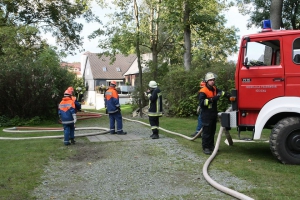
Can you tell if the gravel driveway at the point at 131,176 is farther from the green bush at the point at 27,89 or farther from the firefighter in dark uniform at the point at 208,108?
the green bush at the point at 27,89

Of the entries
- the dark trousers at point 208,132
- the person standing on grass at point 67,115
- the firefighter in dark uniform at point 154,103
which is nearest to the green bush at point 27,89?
the person standing on grass at point 67,115

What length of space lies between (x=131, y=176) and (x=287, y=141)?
309cm

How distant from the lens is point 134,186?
18.0ft

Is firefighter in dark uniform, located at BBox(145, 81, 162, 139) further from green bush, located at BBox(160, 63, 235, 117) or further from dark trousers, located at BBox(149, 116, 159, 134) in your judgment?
green bush, located at BBox(160, 63, 235, 117)

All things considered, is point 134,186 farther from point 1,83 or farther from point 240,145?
point 1,83

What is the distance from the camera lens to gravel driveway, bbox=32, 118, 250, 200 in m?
5.10

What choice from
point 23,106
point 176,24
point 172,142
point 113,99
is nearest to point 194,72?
point 176,24

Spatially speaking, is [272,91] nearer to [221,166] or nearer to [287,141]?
[287,141]

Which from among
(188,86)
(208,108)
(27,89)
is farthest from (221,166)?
(27,89)

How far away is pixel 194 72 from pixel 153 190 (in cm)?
1102

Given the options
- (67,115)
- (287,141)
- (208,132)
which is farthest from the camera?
(67,115)

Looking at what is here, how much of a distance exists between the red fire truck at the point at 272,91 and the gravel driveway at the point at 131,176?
129 centimetres

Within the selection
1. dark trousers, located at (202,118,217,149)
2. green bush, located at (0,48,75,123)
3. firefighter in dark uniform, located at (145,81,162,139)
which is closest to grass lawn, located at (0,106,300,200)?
dark trousers, located at (202,118,217,149)

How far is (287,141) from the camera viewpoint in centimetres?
657
